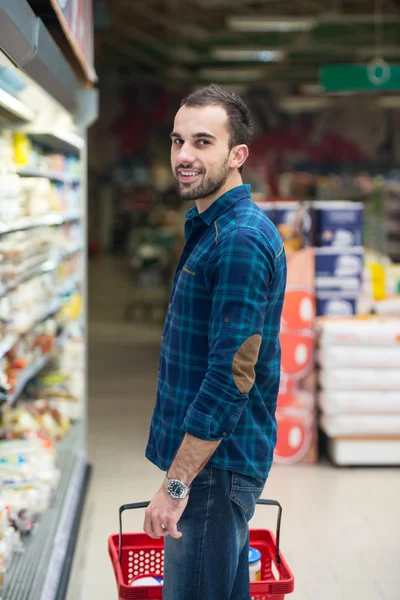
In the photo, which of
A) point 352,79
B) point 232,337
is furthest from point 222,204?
point 352,79

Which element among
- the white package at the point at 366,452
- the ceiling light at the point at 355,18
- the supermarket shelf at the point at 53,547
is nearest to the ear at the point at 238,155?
the supermarket shelf at the point at 53,547

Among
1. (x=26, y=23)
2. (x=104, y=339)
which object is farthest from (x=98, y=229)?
(x=26, y=23)

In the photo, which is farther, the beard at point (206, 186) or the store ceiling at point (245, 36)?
the store ceiling at point (245, 36)

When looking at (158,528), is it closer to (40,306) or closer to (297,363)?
(40,306)

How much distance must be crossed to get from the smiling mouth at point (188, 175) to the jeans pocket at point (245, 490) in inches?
29.9

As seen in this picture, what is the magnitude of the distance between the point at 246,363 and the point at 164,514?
41 centimetres

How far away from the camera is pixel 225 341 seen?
205 cm

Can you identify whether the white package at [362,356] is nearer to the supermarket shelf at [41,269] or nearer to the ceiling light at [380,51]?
the supermarket shelf at [41,269]

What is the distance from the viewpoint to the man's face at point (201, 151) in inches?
86.2

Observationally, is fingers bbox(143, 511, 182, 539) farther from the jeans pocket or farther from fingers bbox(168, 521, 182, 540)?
the jeans pocket

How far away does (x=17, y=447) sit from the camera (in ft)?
13.8

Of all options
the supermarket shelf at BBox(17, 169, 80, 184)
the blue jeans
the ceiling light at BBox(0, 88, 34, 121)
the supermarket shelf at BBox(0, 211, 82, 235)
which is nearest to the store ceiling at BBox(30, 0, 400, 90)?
the supermarket shelf at BBox(17, 169, 80, 184)

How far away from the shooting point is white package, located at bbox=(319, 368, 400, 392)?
5.49m

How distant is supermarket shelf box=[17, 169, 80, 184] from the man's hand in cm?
264
